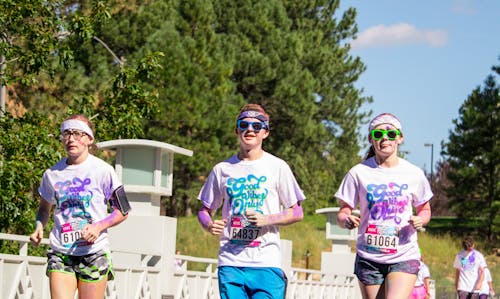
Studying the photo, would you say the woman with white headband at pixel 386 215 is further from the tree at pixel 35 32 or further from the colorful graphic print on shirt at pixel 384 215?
the tree at pixel 35 32

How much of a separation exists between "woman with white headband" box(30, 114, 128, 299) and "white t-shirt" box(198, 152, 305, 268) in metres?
0.79

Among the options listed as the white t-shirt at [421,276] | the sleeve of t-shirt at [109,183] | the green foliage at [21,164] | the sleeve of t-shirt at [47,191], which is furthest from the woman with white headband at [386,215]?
the green foliage at [21,164]

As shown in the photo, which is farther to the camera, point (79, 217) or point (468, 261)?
point (468, 261)

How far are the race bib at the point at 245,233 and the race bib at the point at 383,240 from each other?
911 mm

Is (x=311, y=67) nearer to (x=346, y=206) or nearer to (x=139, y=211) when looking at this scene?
(x=139, y=211)

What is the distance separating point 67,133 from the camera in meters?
8.26

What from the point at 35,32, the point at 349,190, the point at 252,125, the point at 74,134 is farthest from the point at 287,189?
the point at 35,32

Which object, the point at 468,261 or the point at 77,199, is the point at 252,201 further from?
the point at 468,261

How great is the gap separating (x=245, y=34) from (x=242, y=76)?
212cm

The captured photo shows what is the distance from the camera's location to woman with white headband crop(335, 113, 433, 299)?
8.16 meters

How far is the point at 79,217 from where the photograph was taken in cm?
803

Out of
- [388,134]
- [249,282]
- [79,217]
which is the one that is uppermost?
[388,134]

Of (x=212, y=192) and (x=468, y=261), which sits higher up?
→ (x=468, y=261)

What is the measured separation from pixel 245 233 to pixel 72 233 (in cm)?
124
